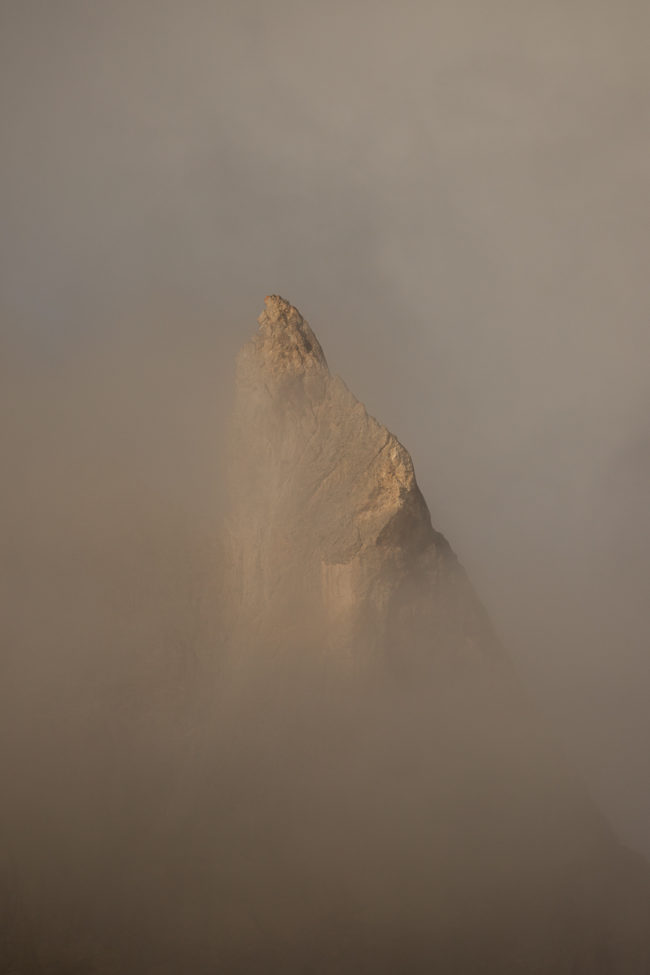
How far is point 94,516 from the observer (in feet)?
71.7

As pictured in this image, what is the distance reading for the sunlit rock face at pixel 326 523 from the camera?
19.4 metres

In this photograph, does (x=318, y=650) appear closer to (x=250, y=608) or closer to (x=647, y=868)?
(x=250, y=608)

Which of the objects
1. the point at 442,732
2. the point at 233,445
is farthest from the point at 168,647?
the point at 442,732

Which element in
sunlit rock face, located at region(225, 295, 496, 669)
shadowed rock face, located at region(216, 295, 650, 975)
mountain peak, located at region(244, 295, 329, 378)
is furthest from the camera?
mountain peak, located at region(244, 295, 329, 378)

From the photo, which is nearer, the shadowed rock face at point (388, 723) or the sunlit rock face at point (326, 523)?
the shadowed rock face at point (388, 723)

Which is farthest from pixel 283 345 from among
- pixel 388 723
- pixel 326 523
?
pixel 388 723

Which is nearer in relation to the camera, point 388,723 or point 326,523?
point 388,723

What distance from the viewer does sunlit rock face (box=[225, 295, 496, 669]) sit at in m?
19.4

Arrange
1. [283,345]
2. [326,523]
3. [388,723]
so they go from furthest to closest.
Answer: [283,345] → [326,523] → [388,723]

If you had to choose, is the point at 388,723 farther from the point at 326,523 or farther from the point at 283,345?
the point at 283,345

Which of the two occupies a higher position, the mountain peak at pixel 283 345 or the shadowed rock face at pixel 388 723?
the mountain peak at pixel 283 345

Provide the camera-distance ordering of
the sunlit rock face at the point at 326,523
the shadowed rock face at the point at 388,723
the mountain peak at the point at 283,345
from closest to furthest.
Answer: the shadowed rock face at the point at 388,723 < the sunlit rock face at the point at 326,523 < the mountain peak at the point at 283,345

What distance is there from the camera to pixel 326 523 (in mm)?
19953

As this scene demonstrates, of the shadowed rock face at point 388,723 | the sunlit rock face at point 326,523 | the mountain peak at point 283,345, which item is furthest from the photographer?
the mountain peak at point 283,345
